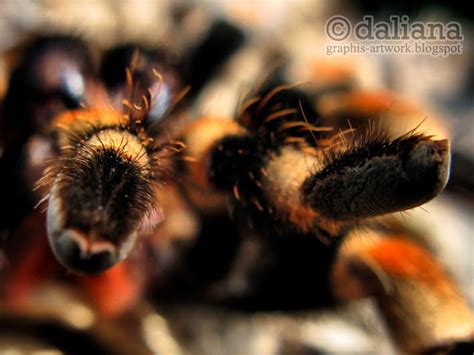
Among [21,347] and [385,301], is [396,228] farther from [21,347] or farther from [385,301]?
[21,347]

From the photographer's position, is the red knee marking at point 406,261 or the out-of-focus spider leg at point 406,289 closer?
the out-of-focus spider leg at point 406,289

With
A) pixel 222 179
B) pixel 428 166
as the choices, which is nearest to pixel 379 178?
pixel 428 166

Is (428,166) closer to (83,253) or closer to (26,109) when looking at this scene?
(83,253)

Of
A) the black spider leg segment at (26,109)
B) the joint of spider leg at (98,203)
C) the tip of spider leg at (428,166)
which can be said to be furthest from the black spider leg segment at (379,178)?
the black spider leg segment at (26,109)

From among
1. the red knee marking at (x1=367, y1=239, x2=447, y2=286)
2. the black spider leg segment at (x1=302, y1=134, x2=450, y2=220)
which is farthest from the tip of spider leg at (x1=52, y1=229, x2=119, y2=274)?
the red knee marking at (x1=367, y1=239, x2=447, y2=286)

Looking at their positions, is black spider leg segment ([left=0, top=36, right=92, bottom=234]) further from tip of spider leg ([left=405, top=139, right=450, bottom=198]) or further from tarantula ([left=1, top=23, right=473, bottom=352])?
tip of spider leg ([left=405, top=139, right=450, bottom=198])

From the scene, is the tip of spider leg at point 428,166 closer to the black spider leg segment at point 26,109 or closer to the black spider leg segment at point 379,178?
the black spider leg segment at point 379,178
